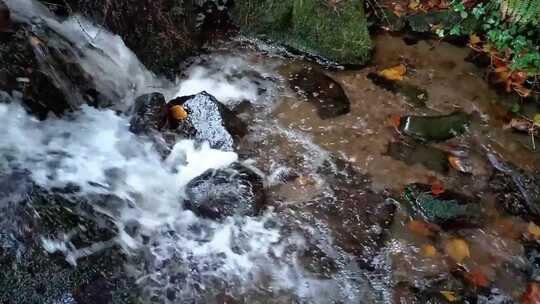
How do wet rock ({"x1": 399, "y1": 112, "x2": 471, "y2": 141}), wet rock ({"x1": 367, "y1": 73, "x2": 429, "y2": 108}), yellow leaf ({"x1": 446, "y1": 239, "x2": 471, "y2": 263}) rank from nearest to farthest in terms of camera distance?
1. yellow leaf ({"x1": 446, "y1": 239, "x2": 471, "y2": 263})
2. wet rock ({"x1": 399, "y1": 112, "x2": 471, "y2": 141})
3. wet rock ({"x1": 367, "y1": 73, "x2": 429, "y2": 108})

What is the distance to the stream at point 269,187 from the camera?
3.45 metres

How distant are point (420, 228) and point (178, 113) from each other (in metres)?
2.33

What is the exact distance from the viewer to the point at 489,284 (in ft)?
11.6

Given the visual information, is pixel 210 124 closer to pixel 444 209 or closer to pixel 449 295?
pixel 444 209

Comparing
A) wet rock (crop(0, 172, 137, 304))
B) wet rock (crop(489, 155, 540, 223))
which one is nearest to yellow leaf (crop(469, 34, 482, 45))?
wet rock (crop(489, 155, 540, 223))

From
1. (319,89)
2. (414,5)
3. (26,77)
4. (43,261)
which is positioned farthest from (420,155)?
(26,77)

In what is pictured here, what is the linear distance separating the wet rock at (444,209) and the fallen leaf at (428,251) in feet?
0.73

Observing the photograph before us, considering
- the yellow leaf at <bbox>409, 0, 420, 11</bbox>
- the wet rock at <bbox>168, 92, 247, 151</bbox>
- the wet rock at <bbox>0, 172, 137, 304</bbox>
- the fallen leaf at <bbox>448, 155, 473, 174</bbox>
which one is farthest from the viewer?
the yellow leaf at <bbox>409, 0, 420, 11</bbox>

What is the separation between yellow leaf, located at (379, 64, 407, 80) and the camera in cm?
499

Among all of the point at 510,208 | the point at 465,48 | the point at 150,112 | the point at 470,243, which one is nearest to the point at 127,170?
the point at 150,112

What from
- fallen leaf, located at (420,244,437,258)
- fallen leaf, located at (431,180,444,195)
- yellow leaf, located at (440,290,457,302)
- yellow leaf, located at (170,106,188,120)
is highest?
yellow leaf, located at (170,106,188,120)

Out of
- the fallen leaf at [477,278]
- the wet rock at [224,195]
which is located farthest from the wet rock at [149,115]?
the fallen leaf at [477,278]

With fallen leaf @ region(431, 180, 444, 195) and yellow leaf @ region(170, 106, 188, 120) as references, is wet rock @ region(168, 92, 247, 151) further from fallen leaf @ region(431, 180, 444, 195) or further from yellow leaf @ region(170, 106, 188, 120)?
fallen leaf @ region(431, 180, 444, 195)

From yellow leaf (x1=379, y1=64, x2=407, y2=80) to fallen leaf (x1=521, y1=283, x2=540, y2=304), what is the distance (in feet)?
7.61
